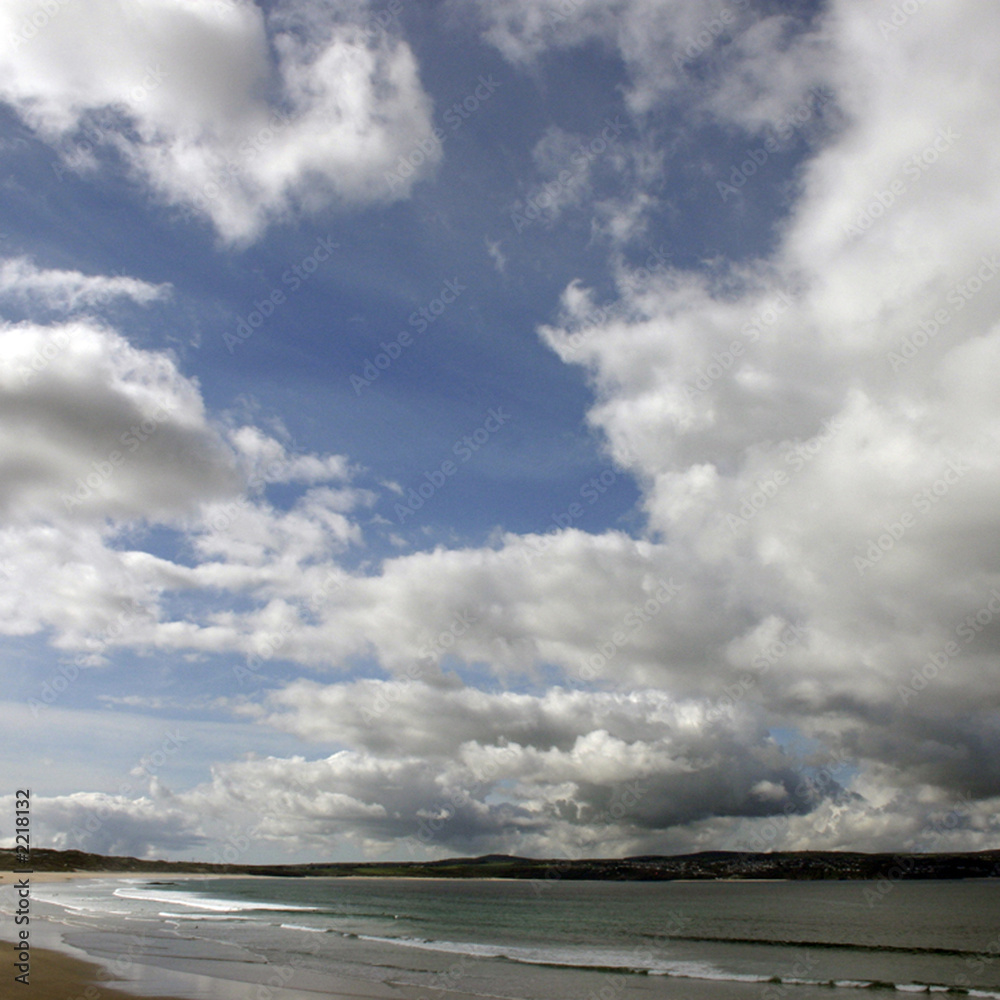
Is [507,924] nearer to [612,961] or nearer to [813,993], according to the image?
[612,961]

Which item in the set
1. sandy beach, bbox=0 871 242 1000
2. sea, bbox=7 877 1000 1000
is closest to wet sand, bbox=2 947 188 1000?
sandy beach, bbox=0 871 242 1000

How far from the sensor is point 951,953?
48500 mm

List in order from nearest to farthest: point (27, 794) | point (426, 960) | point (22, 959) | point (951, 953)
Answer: point (27, 794), point (22, 959), point (426, 960), point (951, 953)

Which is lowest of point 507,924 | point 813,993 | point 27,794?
point 507,924

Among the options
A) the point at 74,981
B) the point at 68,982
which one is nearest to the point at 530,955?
the point at 74,981

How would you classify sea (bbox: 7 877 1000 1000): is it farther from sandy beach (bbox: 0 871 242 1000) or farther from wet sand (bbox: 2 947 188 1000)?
wet sand (bbox: 2 947 188 1000)

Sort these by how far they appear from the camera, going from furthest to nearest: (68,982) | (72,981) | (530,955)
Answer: (530,955) → (72,981) → (68,982)

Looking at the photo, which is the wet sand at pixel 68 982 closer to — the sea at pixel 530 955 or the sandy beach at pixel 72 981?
the sandy beach at pixel 72 981

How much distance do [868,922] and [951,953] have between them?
96.9 ft

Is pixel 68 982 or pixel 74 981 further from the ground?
pixel 68 982

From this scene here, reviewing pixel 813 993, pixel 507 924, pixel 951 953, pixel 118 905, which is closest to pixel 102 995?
pixel 813 993

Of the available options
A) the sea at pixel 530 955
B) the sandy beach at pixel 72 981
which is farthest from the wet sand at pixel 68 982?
the sea at pixel 530 955

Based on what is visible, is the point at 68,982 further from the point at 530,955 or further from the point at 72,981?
the point at 530,955

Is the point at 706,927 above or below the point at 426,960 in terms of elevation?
below
